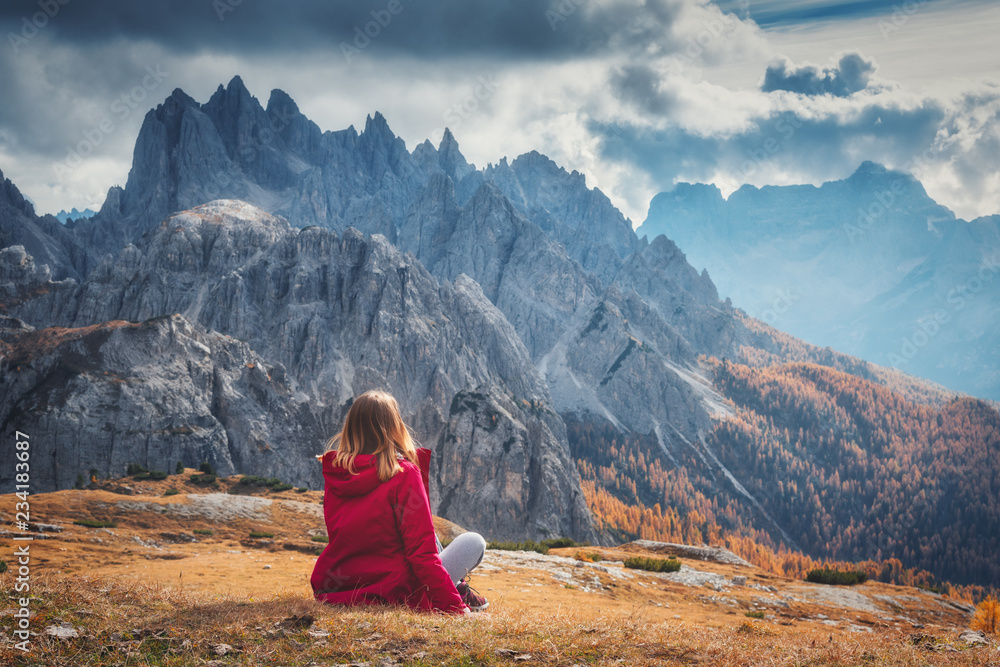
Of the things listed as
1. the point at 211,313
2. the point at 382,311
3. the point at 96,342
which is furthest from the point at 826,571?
the point at 211,313

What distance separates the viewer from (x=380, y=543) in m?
9.09

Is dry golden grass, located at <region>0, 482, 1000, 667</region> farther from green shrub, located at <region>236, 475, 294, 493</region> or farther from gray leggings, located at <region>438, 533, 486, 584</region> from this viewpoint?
green shrub, located at <region>236, 475, 294, 493</region>

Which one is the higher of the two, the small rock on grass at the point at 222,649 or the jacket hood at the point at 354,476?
the jacket hood at the point at 354,476

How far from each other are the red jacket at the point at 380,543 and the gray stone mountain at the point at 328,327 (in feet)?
340

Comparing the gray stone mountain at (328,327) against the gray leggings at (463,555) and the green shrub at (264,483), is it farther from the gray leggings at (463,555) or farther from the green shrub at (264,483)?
the gray leggings at (463,555)

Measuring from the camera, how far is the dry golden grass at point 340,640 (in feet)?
22.8

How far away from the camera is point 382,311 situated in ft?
546

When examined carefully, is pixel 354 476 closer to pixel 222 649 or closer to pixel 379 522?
pixel 379 522

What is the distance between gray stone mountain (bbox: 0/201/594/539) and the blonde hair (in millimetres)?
104371

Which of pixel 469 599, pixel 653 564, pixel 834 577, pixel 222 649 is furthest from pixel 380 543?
pixel 834 577

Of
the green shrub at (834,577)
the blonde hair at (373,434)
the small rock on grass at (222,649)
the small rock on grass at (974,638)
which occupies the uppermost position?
the blonde hair at (373,434)

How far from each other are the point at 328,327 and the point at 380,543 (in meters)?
161

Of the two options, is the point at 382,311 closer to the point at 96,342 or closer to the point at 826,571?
the point at 96,342

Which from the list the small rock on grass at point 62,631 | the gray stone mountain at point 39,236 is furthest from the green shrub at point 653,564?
the gray stone mountain at point 39,236
